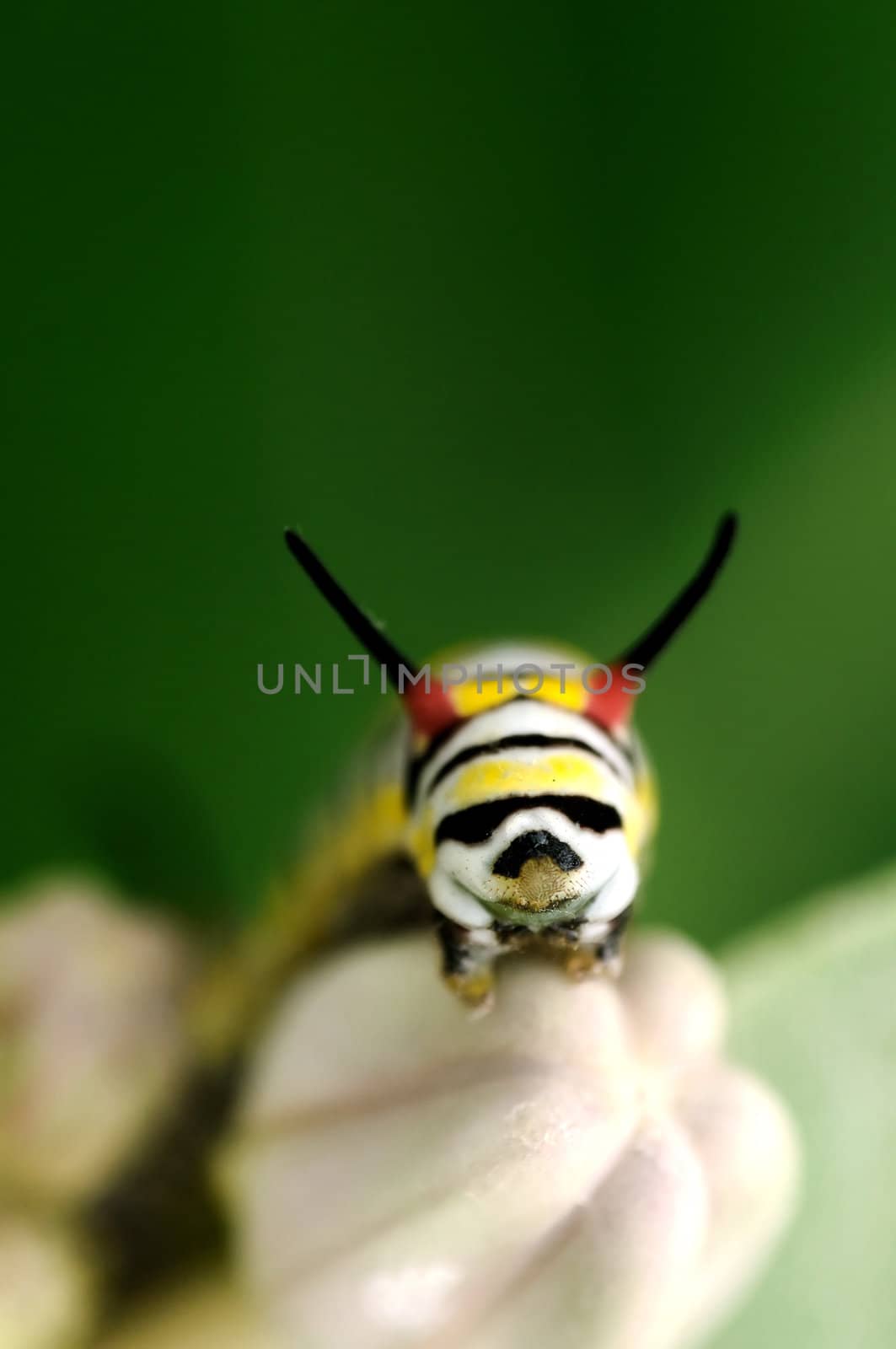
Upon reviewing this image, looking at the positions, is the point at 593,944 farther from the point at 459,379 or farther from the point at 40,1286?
the point at 459,379

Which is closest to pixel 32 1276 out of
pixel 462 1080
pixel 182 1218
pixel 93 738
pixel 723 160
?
pixel 182 1218

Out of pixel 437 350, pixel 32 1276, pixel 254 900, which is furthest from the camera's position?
pixel 254 900

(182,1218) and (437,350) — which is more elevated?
(437,350)

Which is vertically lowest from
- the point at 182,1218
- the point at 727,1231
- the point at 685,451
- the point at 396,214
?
the point at 182,1218

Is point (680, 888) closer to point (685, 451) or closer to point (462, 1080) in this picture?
point (685, 451)

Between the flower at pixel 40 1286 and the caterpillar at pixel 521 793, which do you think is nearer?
the caterpillar at pixel 521 793

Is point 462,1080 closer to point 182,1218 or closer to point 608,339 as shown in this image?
point 182,1218

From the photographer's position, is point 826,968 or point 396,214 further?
point 396,214

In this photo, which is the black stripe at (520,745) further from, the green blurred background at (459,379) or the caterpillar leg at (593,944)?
the green blurred background at (459,379)

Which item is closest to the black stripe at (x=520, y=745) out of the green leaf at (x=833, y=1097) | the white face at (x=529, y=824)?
the white face at (x=529, y=824)

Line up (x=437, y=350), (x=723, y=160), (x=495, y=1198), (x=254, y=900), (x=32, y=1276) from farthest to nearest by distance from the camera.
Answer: (x=254, y=900) → (x=437, y=350) → (x=723, y=160) → (x=32, y=1276) → (x=495, y=1198)
